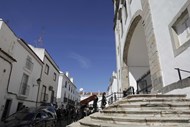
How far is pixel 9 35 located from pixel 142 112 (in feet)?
38.2

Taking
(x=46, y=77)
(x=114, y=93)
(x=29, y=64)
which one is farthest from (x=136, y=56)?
(x=46, y=77)

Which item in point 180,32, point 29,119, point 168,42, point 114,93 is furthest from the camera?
point 114,93

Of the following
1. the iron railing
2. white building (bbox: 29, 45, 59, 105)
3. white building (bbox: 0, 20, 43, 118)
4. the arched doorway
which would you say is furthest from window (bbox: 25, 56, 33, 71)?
the arched doorway

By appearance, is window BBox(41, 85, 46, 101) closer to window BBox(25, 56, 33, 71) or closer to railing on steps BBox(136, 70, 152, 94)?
window BBox(25, 56, 33, 71)

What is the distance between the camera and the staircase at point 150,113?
3121 mm

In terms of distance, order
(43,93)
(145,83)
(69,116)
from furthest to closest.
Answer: (43,93), (69,116), (145,83)

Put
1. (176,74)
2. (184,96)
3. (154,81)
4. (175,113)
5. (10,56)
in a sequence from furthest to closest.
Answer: (10,56) < (154,81) < (176,74) < (184,96) < (175,113)

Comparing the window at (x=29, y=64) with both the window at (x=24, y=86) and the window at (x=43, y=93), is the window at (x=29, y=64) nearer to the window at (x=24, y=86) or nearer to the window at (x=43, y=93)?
the window at (x=24, y=86)

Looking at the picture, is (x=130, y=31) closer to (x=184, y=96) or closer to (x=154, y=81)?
(x=154, y=81)

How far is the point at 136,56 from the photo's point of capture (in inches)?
541

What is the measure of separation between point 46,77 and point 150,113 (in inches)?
708

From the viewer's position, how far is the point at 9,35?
11.8 m

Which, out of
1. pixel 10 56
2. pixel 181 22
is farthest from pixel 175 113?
pixel 10 56

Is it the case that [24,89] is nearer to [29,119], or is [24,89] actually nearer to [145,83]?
[29,119]
